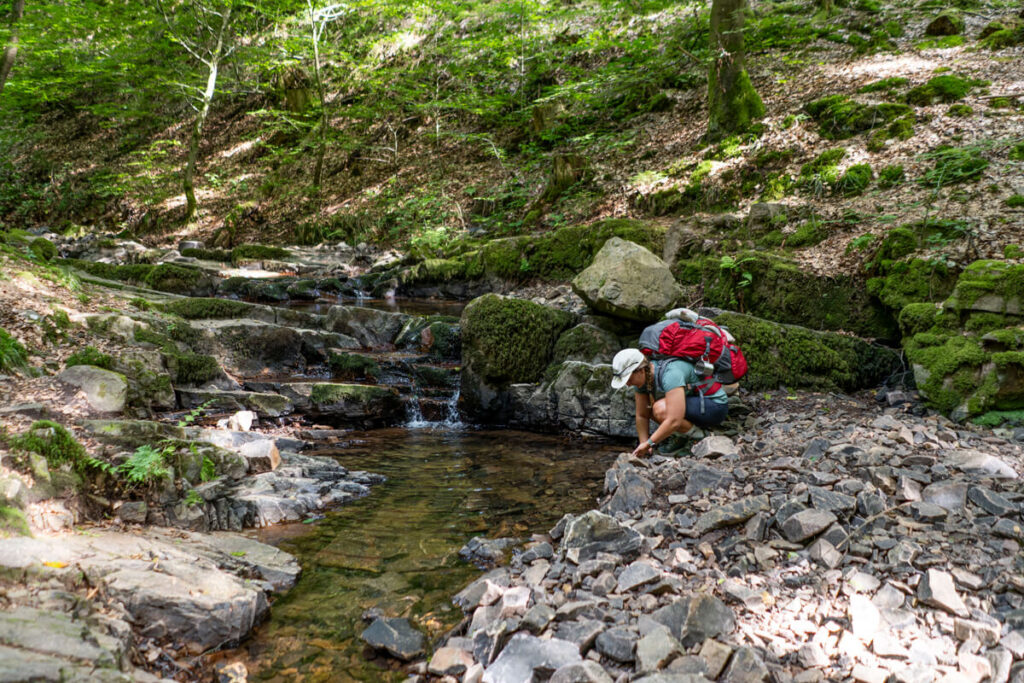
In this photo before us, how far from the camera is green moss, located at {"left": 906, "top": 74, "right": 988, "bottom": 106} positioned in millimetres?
9539

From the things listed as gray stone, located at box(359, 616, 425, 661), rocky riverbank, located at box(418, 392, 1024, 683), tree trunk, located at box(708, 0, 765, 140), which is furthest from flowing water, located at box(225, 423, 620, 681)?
tree trunk, located at box(708, 0, 765, 140)

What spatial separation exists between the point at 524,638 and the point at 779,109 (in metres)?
12.7

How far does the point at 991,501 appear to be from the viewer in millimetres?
2916

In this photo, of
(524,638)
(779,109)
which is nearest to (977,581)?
(524,638)

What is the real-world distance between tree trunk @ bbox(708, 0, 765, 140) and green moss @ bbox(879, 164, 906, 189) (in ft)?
12.4

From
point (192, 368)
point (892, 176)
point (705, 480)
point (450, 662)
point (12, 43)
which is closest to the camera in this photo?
point (450, 662)


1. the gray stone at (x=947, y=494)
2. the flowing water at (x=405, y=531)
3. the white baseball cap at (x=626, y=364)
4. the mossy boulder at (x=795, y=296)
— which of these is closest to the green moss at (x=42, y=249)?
the flowing water at (x=405, y=531)

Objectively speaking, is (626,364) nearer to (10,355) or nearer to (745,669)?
(745,669)

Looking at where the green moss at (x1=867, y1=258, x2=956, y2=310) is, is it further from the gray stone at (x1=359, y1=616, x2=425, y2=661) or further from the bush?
A: the gray stone at (x1=359, y1=616, x2=425, y2=661)

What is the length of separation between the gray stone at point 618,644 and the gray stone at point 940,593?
1.29 meters

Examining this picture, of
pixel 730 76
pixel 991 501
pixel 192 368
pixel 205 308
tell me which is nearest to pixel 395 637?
pixel 991 501

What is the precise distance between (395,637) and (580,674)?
1134mm

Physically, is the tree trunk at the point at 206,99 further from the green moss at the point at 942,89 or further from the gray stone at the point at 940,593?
the gray stone at the point at 940,593

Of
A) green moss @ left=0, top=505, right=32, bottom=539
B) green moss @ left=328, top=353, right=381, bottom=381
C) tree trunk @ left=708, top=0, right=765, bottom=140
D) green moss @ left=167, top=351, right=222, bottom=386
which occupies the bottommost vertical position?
green moss @ left=328, top=353, right=381, bottom=381
